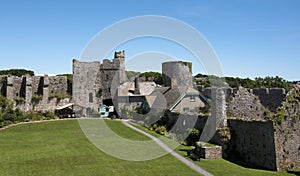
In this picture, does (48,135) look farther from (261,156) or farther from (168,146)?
(261,156)

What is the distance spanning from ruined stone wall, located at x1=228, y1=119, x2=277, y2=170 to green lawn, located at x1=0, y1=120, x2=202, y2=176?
4289mm

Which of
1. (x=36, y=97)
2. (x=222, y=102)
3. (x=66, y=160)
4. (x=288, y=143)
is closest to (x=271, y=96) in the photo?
(x=222, y=102)

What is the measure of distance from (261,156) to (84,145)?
11.4 meters

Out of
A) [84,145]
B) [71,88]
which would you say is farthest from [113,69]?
[84,145]

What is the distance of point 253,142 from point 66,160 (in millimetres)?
10454

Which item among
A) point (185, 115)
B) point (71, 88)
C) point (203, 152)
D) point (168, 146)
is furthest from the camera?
point (71, 88)

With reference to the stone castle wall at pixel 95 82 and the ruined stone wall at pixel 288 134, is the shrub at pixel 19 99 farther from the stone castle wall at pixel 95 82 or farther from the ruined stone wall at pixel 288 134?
the ruined stone wall at pixel 288 134

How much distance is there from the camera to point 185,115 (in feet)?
78.6

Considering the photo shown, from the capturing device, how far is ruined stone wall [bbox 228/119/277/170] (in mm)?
14922

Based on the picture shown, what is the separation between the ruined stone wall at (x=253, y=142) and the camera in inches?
587

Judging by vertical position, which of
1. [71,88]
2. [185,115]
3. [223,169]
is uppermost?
[71,88]

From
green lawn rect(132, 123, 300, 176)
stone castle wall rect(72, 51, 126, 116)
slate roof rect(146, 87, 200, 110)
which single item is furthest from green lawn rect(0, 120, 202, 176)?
stone castle wall rect(72, 51, 126, 116)

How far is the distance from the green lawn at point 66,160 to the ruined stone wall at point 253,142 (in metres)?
4.29

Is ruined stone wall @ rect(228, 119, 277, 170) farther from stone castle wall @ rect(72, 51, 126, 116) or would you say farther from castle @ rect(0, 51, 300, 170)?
stone castle wall @ rect(72, 51, 126, 116)
